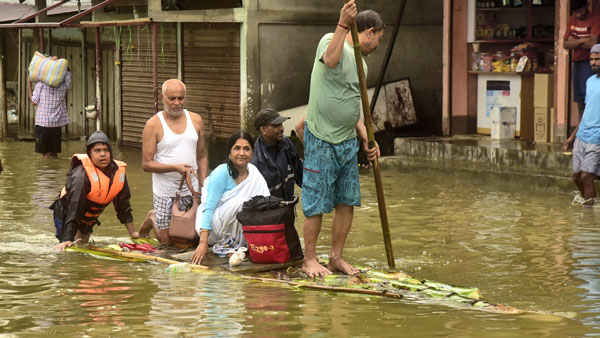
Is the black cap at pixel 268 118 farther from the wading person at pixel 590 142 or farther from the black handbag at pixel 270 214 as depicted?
the wading person at pixel 590 142

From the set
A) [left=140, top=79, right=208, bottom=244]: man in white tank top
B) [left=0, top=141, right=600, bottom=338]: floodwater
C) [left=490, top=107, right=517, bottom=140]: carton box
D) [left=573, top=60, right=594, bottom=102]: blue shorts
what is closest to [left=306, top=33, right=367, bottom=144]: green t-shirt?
[left=0, top=141, right=600, bottom=338]: floodwater

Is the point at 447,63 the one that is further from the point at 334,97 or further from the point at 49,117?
the point at 334,97

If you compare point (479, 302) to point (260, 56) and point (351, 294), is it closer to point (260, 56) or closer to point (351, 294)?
point (351, 294)

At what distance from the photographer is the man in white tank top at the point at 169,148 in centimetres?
821

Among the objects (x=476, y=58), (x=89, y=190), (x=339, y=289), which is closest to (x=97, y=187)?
(x=89, y=190)

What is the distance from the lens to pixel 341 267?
7.30 m

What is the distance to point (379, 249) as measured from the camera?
29.4ft

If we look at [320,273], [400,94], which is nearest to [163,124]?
[320,273]

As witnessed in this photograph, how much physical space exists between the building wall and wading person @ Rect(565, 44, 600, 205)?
22.7 feet

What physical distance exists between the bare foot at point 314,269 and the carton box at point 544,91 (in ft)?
26.6

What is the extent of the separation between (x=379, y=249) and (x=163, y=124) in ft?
7.14

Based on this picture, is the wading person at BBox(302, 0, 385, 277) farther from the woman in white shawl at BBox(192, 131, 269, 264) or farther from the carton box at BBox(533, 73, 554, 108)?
the carton box at BBox(533, 73, 554, 108)

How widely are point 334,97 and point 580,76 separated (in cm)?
736

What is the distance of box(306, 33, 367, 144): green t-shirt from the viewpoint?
7.01m
